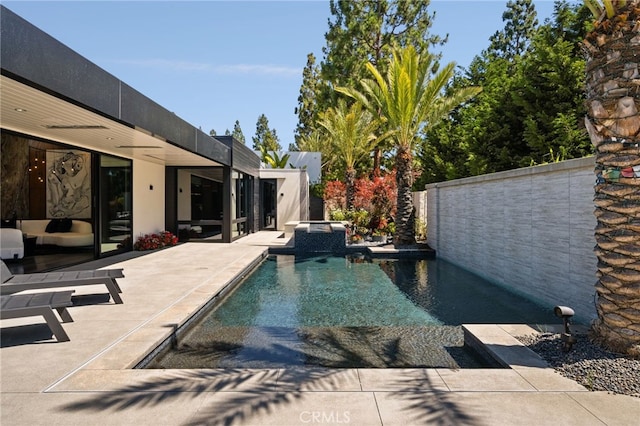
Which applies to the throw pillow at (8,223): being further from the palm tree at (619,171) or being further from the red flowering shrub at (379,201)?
the palm tree at (619,171)

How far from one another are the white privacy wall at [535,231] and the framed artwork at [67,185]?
36.4 feet

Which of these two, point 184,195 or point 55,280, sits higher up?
point 184,195

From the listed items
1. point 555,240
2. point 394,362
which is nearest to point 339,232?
point 555,240

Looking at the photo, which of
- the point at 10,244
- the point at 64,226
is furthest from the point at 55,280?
the point at 64,226

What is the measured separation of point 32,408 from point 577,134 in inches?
599

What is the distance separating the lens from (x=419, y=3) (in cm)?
2814

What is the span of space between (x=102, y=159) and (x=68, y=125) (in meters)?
4.14

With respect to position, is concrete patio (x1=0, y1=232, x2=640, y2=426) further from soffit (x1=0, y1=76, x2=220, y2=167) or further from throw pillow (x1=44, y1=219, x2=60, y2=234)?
throw pillow (x1=44, y1=219, x2=60, y2=234)

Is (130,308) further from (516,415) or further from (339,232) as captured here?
(339,232)

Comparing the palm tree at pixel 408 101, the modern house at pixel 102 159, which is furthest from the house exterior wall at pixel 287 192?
the palm tree at pixel 408 101

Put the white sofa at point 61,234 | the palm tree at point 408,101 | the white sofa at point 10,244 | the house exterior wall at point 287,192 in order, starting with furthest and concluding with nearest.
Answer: the house exterior wall at point 287,192 < the palm tree at point 408,101 < the white sofa at point 61,234 < the white sofa at point 10,244

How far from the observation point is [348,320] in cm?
661

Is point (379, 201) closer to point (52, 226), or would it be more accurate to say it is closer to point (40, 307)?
point (52, 226)

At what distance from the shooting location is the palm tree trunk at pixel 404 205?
14.9 metres
